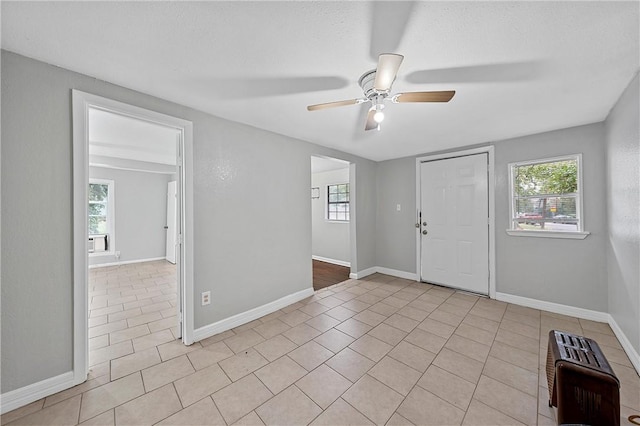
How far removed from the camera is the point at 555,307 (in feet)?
9.75

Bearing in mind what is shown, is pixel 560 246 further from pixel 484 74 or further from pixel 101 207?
pixel 101 207

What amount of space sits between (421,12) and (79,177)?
2402mm

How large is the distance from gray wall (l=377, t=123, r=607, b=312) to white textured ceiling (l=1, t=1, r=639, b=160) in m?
0.58

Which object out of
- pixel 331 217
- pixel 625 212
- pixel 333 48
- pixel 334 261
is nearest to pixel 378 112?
pixel 333 48

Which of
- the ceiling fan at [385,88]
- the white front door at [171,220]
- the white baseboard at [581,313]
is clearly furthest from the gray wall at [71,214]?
the white front door at [171,220]

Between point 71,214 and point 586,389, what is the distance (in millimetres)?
3270

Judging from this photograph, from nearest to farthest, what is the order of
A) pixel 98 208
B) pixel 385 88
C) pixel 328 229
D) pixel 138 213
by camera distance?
pixel 385 88
pixel 98 208
pixel 138 213
pixel 328 229

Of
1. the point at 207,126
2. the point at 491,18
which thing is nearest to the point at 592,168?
the point at 491,18

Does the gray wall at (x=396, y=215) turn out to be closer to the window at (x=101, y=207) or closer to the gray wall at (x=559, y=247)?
the gray wall at (x=559, y=247)

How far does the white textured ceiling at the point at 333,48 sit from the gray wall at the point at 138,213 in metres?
4.51

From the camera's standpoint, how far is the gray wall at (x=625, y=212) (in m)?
1.90

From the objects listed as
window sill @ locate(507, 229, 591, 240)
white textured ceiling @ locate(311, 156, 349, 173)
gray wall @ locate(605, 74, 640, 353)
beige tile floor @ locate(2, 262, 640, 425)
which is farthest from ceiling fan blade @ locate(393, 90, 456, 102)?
white textured ceiling @ locate(311, 156, 349, 173)

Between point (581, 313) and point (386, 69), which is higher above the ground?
point (386, 69)

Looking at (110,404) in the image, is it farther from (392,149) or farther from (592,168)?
(592,168)
